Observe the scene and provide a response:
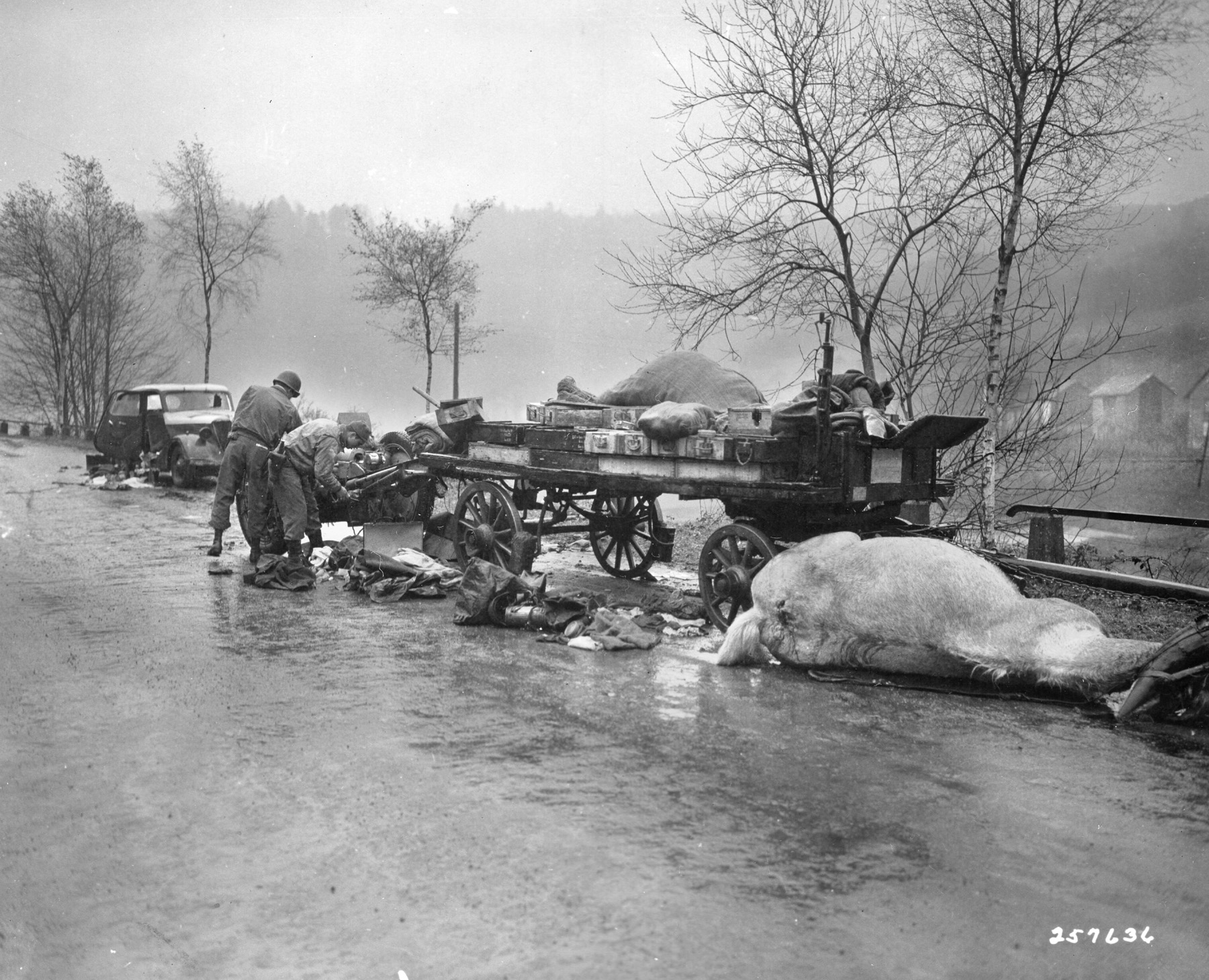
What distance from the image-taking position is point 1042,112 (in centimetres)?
1037

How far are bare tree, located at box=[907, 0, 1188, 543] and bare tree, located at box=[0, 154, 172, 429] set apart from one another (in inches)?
1335

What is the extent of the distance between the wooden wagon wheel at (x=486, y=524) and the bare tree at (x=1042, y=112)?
4.90 metres

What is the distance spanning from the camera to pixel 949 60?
1090 centimetres

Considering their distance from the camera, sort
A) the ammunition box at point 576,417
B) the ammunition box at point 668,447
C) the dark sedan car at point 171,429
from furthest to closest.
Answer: the dark sedan car at point 171,429 < the ammunition box at point 576,417 < the ammunition box at point 668,447

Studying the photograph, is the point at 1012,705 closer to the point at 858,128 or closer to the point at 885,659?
the point at 885,659

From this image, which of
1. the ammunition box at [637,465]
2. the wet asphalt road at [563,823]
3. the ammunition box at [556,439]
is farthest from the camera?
the ammunition box at [556,439]

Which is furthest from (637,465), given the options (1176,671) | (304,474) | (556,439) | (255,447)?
(255,447)

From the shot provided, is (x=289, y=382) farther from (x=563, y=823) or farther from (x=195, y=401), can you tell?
(x=195, y=401)

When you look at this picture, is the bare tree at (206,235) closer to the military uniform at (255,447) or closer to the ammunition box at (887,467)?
the military uniform at (255,447)

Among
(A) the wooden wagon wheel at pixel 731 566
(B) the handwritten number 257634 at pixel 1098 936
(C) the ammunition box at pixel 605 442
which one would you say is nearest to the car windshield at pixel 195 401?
(C) the ammunition box at pixel 605 442

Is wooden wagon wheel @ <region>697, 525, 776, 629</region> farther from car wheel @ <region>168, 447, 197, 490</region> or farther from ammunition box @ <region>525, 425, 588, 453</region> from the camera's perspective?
car wheel @ <region>168, 447, 197, 490</region>

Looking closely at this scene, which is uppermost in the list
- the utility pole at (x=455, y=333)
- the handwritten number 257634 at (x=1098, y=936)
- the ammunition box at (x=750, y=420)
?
the utility pole at (x=455, y=333)

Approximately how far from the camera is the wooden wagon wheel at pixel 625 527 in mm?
10094

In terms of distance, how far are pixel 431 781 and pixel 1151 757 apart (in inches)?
131
